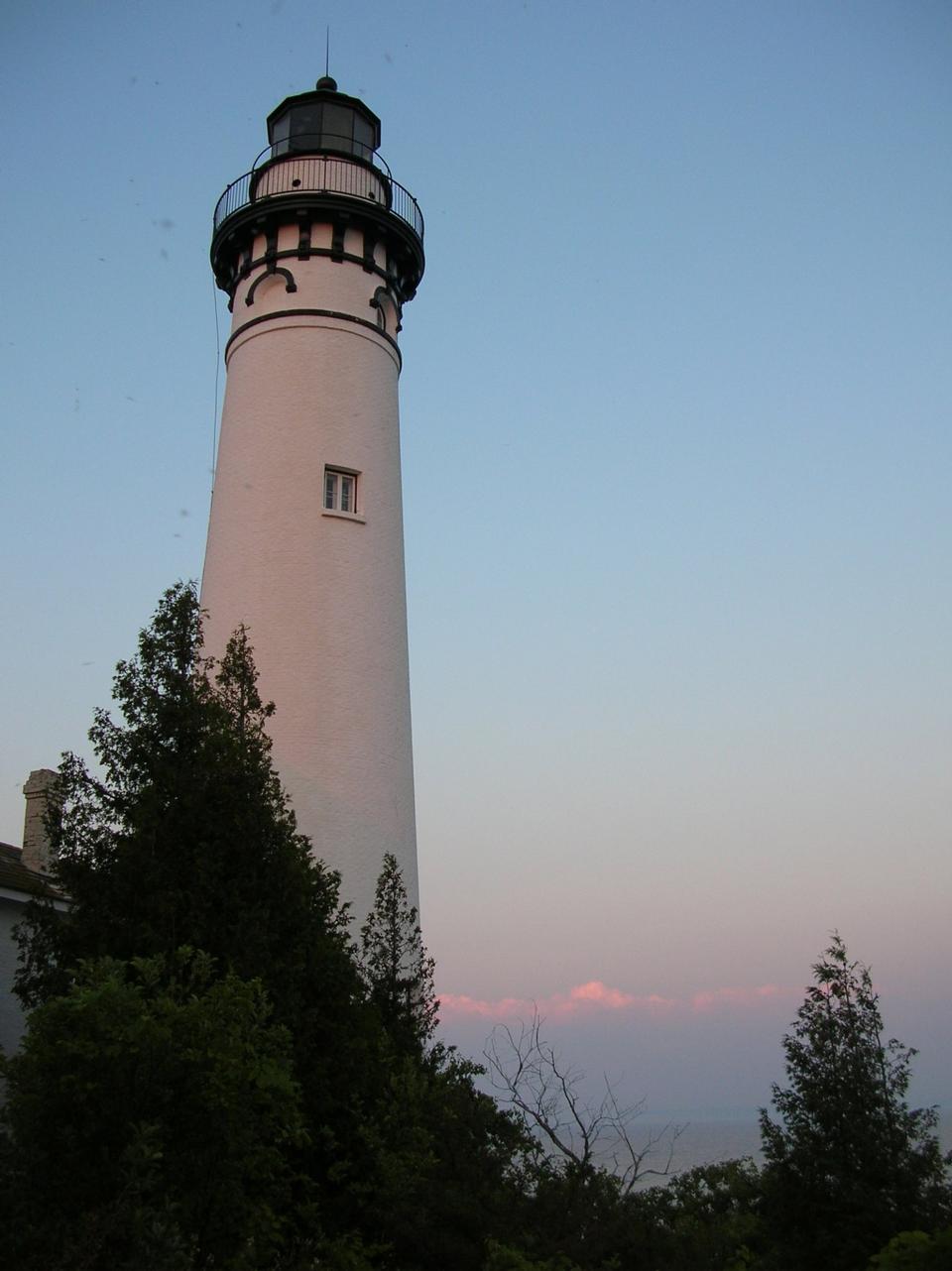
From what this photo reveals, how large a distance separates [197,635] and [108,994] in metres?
6.08

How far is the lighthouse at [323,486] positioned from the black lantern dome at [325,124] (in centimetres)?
6

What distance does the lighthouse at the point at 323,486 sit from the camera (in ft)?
62.3

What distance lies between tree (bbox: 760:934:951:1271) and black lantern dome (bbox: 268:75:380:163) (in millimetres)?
18486

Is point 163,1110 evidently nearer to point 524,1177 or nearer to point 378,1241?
point 378,1241

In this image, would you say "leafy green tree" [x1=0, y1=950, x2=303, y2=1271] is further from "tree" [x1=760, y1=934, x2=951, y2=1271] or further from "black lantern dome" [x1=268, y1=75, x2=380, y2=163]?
"black lantern dome" [x1=268, y1=75, x2=380, y2=163]

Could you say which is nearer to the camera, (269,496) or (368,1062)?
(368,1062)

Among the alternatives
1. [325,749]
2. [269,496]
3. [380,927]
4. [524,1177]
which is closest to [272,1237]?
[524,1177]

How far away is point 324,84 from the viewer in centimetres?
2544

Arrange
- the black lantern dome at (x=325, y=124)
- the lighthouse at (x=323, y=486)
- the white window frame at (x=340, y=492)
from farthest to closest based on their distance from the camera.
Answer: the black lantern dome at (x=325, y=124) < the white window frame at (x=340, y=492) < the lighthouse at (x=323, y=486)

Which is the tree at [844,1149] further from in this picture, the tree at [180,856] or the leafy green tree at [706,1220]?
the tree at [180,856]

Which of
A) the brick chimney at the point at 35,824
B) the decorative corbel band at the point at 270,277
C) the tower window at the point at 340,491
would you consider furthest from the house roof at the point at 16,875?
the decorative corbel band at the point at 270,277

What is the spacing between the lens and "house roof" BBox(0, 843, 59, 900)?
17625 millimetres

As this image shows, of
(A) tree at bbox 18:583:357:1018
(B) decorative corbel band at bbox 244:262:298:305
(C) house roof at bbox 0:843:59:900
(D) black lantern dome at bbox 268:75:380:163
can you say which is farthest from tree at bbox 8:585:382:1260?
(D) black lantern dome at bbox 268:75:380:163

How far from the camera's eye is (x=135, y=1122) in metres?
9.46
